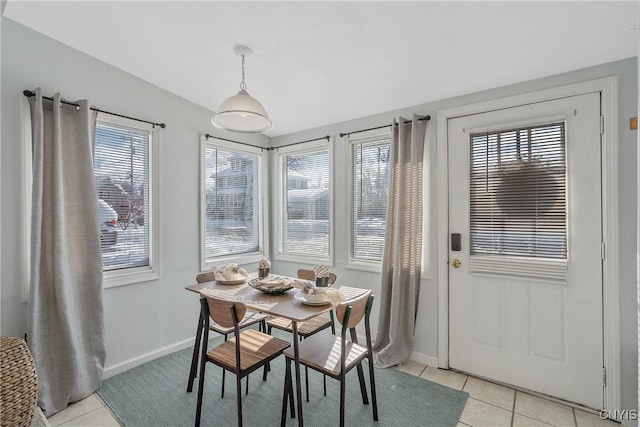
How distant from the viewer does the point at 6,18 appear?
1997 mm

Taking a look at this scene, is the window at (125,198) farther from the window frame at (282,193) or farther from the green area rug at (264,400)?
the window frame at (282,193)

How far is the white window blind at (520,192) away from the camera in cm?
217

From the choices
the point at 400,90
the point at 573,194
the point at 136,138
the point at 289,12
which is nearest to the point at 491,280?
the point at 573,194

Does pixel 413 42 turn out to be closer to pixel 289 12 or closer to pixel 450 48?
pixel 450 48

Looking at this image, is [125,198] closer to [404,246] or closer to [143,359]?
[143,359]

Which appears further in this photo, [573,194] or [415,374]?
[415,374]

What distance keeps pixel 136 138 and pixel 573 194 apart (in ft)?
11.7

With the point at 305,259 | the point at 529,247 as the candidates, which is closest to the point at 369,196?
the point at 305,259

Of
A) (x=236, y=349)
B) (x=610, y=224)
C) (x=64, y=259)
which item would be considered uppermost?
(x=610, y=224)

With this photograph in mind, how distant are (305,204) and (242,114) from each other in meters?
1.92

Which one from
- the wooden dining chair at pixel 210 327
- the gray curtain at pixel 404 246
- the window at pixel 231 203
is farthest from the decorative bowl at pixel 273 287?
the window at pixel 231 203

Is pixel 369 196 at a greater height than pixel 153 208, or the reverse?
pixel 369 196

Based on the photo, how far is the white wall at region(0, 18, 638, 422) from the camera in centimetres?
193

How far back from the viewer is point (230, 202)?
11.5ft
